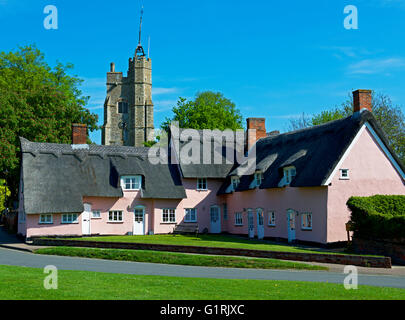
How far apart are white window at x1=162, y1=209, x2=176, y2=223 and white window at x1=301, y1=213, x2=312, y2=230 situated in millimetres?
14026

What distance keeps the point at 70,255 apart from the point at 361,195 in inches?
711

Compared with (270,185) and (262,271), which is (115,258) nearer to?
(262,271)

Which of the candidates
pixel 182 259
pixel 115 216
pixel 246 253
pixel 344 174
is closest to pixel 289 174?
pixel 344 174

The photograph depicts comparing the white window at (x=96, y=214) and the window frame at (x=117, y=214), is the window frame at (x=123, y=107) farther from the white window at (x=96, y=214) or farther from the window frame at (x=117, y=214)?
the white window at (x=96, y=214)

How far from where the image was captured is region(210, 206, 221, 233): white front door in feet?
146

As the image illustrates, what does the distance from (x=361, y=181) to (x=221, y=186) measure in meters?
16.1

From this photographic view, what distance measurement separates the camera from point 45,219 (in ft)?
123

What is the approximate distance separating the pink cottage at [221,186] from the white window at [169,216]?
0.30ft

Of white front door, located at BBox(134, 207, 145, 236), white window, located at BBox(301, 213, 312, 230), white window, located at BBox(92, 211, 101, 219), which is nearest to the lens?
white window, located at BBox(301, 213, 312, 230)

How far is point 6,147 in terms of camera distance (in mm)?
46812

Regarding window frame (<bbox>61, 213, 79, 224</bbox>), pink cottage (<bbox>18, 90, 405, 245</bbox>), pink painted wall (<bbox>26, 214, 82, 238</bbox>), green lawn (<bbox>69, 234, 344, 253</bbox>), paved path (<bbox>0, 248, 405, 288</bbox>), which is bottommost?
paved path (<bbox>0, 248, 405, 288</bbox>)

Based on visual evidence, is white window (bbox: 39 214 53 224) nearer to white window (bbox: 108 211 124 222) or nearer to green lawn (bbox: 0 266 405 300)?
white window (bbox: 108 211 124 222)

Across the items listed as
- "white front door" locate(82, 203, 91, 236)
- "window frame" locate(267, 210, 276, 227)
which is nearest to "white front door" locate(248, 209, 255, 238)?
"window frame" locate(267, 210, 276, 227)
